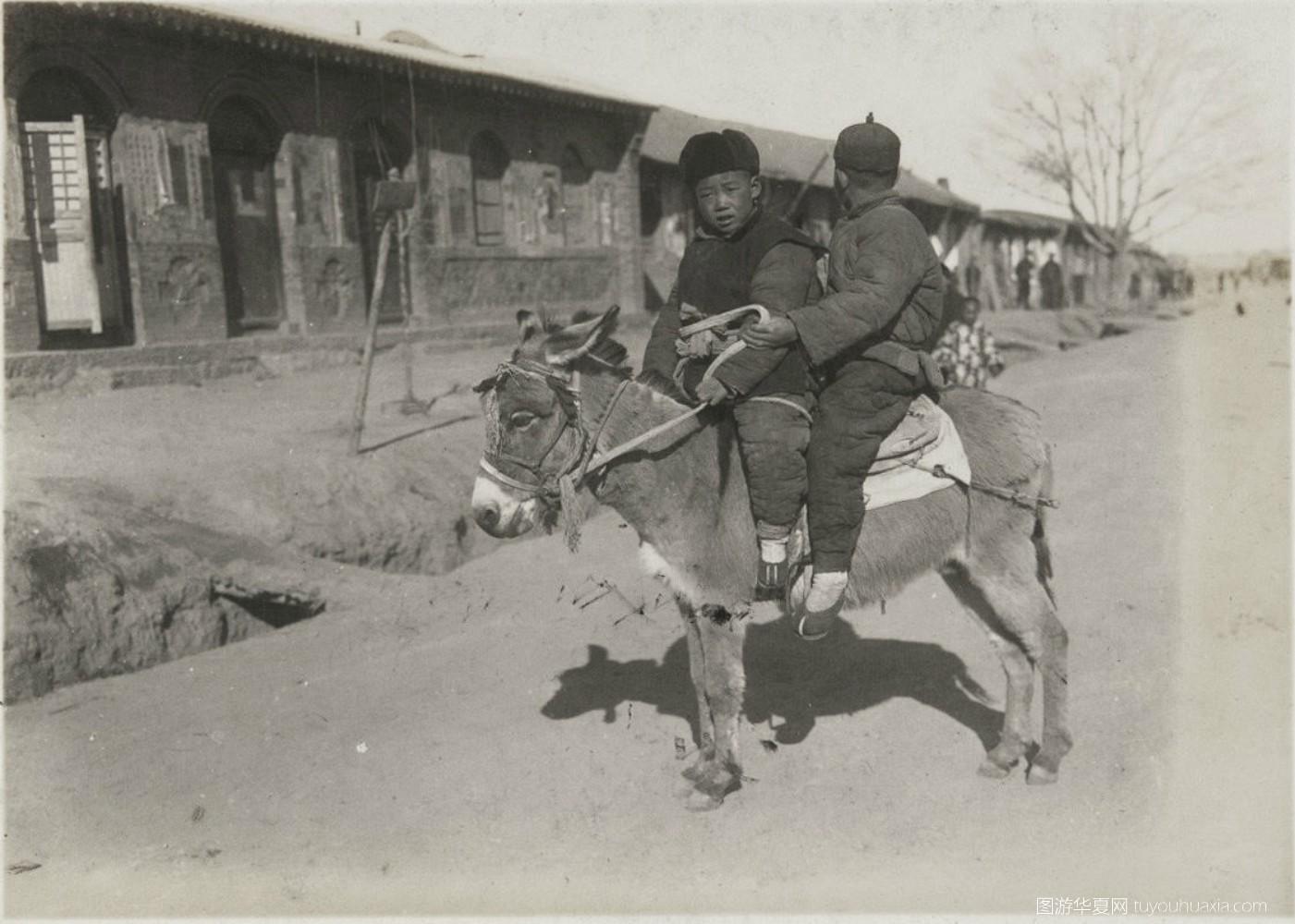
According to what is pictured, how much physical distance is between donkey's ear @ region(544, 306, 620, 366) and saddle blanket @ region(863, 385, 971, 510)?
49.2 inches

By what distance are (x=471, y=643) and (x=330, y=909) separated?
109 inches

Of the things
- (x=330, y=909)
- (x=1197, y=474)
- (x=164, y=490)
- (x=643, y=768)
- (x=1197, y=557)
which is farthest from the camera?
(x=1197, y=474)

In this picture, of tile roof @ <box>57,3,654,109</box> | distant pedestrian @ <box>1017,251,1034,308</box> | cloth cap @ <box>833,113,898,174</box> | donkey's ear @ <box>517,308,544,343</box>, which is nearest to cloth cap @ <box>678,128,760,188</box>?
cloth cap @ <box>833,113,898,174</box>

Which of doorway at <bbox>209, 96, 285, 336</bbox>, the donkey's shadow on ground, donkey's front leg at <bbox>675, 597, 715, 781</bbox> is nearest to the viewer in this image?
donkey's front leg at <bbox>675, 597, 715, 781</bbox>

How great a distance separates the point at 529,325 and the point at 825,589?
5.15ft

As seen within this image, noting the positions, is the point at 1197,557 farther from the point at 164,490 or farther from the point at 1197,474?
the point at 164,490

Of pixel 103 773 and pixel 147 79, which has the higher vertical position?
pixel 147 79

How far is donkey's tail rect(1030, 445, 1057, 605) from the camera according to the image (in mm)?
4570

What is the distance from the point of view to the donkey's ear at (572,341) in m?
3.94

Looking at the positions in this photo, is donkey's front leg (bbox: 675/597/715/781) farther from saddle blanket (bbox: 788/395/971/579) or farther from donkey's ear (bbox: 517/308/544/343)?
donkey's ear (bbox: 517/308/544/343)

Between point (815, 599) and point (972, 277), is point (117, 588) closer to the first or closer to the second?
point (815, 599)

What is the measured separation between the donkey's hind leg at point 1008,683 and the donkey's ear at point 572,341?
77.3 inches

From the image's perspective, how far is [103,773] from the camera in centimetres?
502

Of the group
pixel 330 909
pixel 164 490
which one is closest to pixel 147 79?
pixel 164 490
